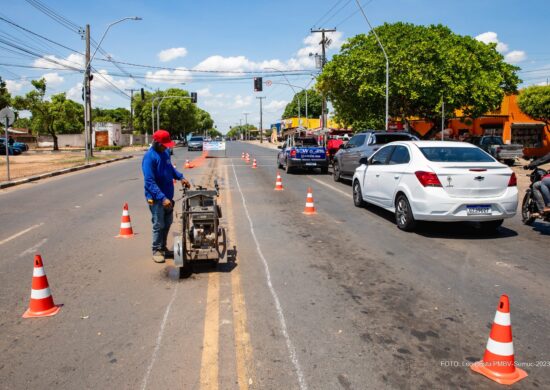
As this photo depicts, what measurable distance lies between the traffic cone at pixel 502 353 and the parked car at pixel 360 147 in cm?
1140

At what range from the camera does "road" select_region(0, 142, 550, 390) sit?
136 inches

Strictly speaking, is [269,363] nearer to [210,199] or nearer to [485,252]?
[210,199]

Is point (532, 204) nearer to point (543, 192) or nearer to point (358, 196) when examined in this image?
point (543, 192)

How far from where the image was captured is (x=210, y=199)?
6.20 m

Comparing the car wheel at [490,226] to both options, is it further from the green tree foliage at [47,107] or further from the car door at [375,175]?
the green tree foliage at [47,107]

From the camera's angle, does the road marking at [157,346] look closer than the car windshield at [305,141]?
Yes

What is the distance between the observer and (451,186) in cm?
761

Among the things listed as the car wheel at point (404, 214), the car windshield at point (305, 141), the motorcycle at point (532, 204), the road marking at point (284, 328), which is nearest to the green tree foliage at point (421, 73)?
the car windshield at point (305, 141)

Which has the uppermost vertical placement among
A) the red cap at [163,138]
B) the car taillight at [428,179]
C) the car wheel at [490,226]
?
the red cap at [163,138]

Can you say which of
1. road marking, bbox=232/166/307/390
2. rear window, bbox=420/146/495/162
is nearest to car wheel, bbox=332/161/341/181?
rear window, bbox=420/146/495/162

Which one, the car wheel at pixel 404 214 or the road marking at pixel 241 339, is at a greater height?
the car wheel at pixel 404 214

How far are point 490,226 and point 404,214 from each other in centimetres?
159

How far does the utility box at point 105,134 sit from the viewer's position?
6144 cm

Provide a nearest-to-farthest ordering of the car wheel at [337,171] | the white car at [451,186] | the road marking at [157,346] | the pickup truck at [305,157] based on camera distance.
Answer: the road marking at [157,346]
the white car at [451,186]
the car wheel at [337,171]
the pickup truck at [305,157]
